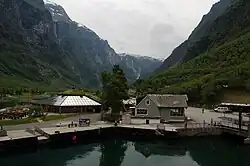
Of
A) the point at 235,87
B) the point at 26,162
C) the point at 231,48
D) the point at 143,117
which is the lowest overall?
the point at 26,162

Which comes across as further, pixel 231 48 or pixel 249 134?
pixel 231 48

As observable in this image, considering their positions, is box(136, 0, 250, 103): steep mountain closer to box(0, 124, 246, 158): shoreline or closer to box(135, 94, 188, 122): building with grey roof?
box(135, 94, 188, 122): building with grey roof

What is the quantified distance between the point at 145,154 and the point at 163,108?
868 inches

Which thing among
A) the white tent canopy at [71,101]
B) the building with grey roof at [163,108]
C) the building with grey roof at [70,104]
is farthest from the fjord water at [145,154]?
the white tent canopy at [71,101]

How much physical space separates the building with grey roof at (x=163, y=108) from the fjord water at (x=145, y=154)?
1196 cm

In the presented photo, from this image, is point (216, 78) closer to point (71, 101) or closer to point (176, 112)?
point (176, 112)

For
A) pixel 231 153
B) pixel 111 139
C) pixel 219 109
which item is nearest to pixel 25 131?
pixel 111 139

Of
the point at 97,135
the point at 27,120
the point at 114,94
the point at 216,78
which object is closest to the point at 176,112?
the point at 114,94

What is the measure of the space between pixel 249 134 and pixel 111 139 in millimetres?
26770

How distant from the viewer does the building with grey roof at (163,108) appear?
82656 mm

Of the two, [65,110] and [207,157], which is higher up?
[65,110]

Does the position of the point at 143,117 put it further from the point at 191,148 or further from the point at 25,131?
the point at 25,131

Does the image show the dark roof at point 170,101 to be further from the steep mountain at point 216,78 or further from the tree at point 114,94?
the steep mountain at point 216,78

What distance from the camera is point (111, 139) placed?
73125 millimetres
